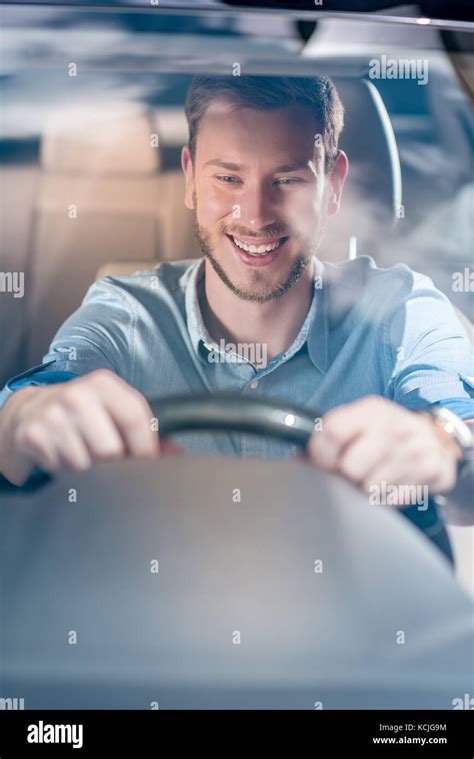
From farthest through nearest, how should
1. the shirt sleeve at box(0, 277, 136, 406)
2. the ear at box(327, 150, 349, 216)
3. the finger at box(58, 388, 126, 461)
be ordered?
the ear at box(327, 150, 349, 216), the shirt sleeve at box(0, 277, 136, 406), the finger at box(58, 388, 126, 461)

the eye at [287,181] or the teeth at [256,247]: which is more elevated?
the eye at [287,181]

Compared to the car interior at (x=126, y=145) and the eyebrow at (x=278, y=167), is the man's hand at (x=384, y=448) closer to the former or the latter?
the car interior at (x=126, y=145)

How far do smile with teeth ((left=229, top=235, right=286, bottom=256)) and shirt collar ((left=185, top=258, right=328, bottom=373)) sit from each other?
70mm

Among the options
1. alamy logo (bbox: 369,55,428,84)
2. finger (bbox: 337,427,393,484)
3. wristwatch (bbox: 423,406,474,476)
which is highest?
alamy logo (bbox: 369,55,428,84)

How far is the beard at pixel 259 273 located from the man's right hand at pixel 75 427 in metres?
0.28

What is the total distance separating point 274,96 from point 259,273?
0.97 ft

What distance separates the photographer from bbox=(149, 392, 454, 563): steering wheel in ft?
4.85

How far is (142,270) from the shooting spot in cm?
162

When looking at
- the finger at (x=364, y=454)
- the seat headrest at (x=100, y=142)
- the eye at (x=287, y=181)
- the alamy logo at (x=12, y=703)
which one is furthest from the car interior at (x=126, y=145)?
the alamy logo at (x=12, y=703)

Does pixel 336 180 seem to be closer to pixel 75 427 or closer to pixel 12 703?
pixel 75 427

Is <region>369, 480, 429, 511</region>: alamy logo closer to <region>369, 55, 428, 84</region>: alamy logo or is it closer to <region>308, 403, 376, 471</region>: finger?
<region>308, 403, 376, 471</region>: finger

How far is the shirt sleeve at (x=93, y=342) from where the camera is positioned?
5.02 feet

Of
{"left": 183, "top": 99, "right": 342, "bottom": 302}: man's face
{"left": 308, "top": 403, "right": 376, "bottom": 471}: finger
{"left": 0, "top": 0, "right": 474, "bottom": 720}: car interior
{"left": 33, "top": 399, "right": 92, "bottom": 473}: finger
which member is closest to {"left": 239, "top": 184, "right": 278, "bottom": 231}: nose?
{"left": 183, "top": 99, "right": 342, "bottom": 302}: man's face
